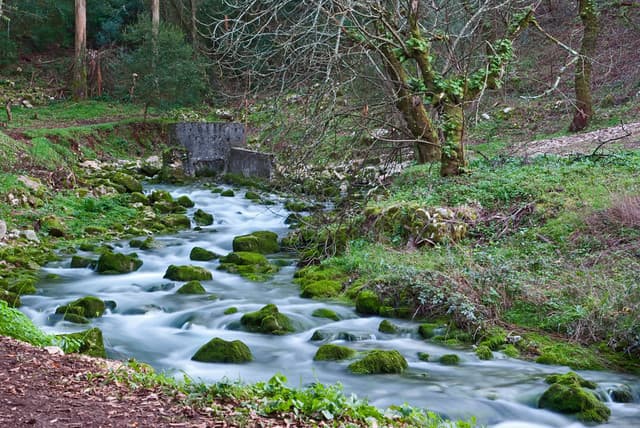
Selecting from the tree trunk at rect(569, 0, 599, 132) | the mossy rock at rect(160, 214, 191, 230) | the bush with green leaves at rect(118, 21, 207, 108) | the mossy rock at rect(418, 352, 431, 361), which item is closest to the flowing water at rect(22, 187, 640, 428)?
the mossy rock at rect(418, 352, 431, 361)

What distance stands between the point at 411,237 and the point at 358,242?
1073 millimetres

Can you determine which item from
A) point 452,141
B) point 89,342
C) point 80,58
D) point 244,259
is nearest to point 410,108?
point 452,141

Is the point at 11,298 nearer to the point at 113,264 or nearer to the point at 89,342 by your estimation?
the point at 113,264

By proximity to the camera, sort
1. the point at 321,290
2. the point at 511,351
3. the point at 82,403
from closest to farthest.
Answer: the point at 82,403 < the point at 511,351 < the point at 321,290

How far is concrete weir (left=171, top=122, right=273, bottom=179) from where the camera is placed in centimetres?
2466

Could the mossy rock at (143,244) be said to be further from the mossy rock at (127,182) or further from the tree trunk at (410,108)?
the tree trunk at (410,108)

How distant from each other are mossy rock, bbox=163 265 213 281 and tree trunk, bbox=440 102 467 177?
17.5ft

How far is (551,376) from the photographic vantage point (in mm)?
8031

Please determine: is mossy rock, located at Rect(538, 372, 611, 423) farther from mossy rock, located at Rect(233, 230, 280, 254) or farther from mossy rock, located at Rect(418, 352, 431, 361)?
mossy rock, located at Rect(233, 230, 280, 254)

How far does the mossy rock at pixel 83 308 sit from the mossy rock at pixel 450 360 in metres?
5.11

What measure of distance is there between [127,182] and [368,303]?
11.9 m

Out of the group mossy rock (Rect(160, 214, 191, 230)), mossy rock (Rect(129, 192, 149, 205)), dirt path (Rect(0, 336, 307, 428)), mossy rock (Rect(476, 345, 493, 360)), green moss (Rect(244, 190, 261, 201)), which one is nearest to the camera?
dirt path (Rect(0, 336, 307, 428))

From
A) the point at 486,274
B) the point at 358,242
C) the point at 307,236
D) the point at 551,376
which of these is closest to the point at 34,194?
the point at 307,236

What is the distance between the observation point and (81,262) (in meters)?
13.6
